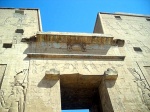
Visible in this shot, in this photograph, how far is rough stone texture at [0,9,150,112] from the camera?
6.41 metres

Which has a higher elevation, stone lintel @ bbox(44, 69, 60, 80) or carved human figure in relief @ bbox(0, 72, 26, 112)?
stone lintel @ bbox(44, 69, 60, 80)

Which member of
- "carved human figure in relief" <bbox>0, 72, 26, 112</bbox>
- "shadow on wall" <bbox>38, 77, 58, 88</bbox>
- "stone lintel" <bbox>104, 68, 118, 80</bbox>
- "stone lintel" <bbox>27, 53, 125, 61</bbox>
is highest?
"stone lintel" <bbox>27, 53, 125, 61</bbox>

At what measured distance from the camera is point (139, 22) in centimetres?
1172

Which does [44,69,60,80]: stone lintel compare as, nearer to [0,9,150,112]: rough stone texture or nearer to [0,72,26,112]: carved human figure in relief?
Answer: [0,9,150,112]: rough stone texture

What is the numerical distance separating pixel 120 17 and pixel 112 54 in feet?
14.0

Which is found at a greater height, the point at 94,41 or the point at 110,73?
the point at 94,41

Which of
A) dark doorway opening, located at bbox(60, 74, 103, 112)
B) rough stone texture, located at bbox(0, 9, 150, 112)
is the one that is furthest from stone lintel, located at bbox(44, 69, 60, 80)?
dark doorway opening, located at bbox(60, 74, 103, 112)

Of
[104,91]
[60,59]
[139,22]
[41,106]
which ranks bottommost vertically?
[41,106]

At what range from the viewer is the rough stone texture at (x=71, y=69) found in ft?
21.0

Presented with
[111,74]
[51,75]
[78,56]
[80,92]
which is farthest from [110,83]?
[51,75]

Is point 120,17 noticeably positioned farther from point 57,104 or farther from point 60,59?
point 57,104

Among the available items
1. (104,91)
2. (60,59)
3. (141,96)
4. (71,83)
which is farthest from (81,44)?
(141,96)

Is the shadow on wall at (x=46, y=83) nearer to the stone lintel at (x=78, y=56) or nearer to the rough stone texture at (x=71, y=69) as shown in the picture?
the rough stone texture at (x=71, y=69)

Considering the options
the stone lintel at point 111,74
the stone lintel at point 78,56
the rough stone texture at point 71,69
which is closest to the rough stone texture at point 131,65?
the rough stone texture at point 71,69
